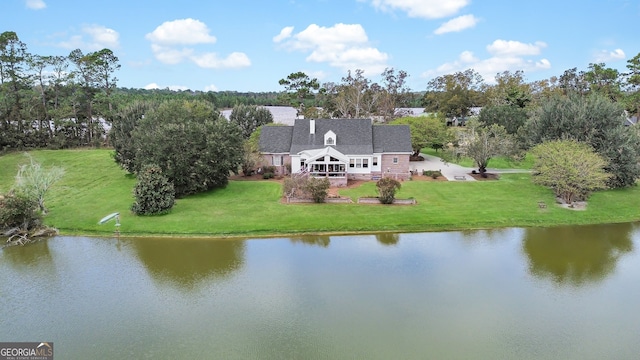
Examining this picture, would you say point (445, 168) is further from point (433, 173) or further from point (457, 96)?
point (457, 96)

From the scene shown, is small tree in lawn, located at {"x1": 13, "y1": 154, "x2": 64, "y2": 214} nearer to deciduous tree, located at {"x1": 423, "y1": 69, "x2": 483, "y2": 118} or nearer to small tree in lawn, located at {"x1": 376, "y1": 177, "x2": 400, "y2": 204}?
small tree in lawn, located at {"x1": 376, "y1": 177, "x2": 400, "y2": 204}

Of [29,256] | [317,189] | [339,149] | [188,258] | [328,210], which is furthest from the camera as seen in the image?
[339,149]

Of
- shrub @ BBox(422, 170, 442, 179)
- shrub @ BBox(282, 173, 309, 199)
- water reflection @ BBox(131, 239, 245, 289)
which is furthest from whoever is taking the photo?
shrub @ BBox(422, 170, 442, 179)

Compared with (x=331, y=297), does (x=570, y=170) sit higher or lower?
higher

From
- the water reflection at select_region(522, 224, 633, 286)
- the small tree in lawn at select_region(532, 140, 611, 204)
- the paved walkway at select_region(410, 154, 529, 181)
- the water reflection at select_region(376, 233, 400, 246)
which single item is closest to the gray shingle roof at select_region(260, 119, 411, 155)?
the paved walkway at select_region(410, 154, 529, 181)

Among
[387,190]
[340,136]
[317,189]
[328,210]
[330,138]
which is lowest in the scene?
[328,210]

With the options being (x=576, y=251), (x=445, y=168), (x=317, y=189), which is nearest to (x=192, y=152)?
(x=317, y=189)
